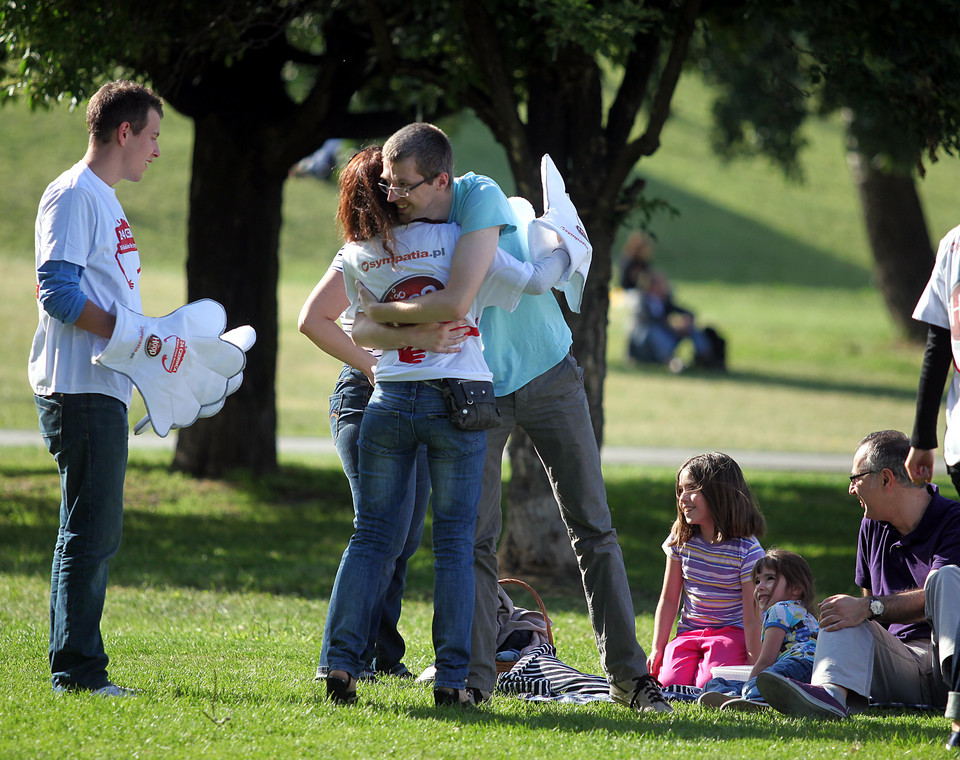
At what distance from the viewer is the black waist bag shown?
3723 millimetres

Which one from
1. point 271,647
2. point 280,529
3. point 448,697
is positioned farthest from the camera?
point 280,529

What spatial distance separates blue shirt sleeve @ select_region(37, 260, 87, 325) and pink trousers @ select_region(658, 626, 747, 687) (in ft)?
8.72

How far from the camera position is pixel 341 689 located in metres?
3.87

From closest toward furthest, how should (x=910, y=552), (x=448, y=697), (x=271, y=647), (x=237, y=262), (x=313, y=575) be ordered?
(x=448, y=697) → (x=910, y=552) → (x=271, y=647) → (x=313, y=575) → (x=237, y=262)

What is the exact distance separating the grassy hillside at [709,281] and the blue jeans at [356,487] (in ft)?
14.4

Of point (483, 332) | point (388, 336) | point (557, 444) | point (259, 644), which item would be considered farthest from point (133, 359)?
point (259, 644)

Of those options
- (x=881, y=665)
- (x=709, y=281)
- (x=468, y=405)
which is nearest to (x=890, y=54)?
(x=881, y=665)

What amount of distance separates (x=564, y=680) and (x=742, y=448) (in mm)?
9730

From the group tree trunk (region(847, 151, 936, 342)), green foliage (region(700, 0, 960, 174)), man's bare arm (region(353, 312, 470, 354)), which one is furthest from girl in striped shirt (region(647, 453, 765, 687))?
tree trunk (region(847, 151, 936, 342))

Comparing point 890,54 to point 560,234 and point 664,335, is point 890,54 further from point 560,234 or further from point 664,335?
point 664,335

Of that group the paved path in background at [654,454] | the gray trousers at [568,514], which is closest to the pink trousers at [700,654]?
the gray trousers at [568,514]

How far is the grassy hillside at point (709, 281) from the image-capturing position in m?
15.9

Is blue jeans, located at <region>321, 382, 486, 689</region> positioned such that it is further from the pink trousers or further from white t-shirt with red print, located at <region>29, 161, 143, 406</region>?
the pink trousers

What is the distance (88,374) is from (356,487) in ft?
3.24
